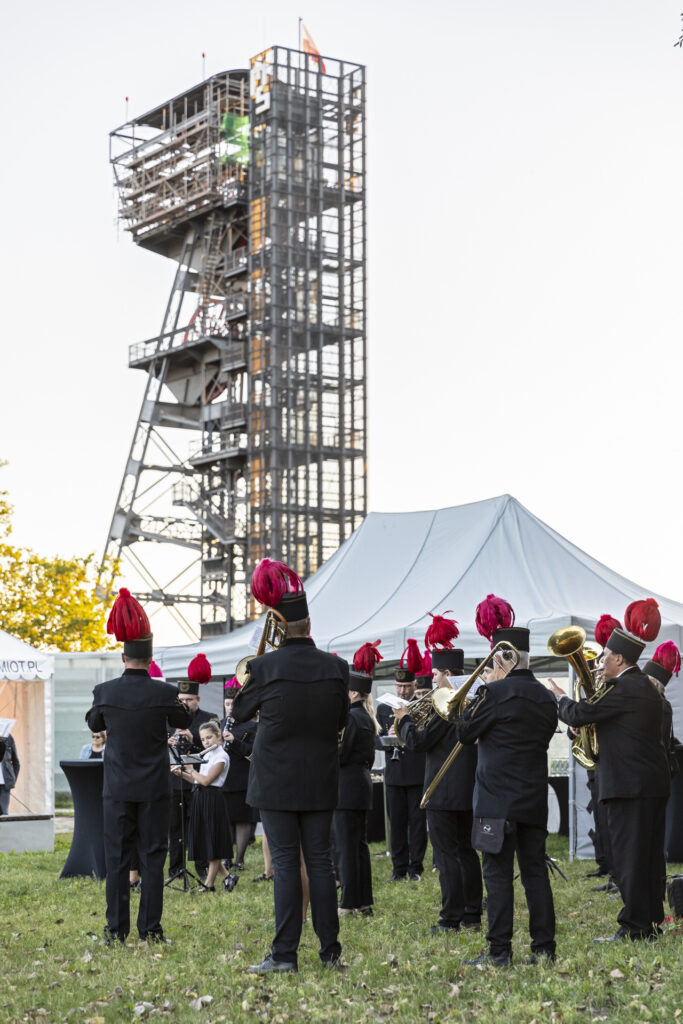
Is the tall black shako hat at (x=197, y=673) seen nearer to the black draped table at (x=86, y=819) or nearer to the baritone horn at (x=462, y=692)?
the black draped table at (x=86, y=819)

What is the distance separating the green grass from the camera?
21.5ft

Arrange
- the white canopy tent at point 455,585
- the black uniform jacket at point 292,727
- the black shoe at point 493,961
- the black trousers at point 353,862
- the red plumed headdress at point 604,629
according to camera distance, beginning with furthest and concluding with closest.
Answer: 1. the white canopy tent at point 455,585
2. the red plumed headdress at point 604,629
3. the black trousers at point 353,862
4. the black uniform jacket at point 292,727
5. the black shoe at point 493,961

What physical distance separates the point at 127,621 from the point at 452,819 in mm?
2667

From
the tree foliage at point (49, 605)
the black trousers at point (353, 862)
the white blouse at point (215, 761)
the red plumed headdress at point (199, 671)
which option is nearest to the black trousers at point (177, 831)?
the white blouse at point (215, 761)

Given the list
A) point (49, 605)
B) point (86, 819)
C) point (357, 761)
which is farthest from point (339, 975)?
point (49, 605)

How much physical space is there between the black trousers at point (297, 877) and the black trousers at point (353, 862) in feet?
7.31

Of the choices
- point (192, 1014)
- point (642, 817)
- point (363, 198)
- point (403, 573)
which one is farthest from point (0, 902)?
point (363, 198)

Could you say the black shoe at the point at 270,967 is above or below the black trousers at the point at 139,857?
below

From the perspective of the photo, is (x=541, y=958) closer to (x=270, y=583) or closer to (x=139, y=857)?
(x=270, y=583)

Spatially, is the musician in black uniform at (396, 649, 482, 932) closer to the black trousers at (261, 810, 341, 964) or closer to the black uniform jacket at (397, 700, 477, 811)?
the black uniform jacket at (397, 700, 477, 811)

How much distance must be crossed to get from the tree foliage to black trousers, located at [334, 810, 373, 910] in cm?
2601

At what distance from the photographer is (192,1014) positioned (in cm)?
665

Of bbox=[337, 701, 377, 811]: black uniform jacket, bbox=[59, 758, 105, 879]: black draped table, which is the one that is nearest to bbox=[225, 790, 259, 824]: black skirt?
bbox=[59, 758, 105, 879]: black draped table

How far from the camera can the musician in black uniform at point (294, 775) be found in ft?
24.6
